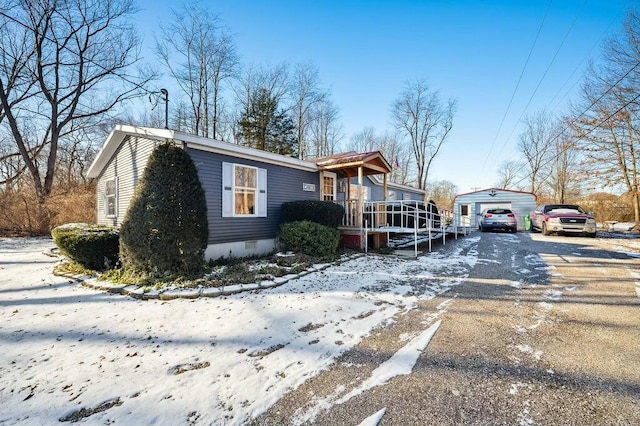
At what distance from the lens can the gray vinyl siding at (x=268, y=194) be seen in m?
6.73

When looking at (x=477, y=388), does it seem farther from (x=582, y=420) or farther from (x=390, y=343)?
(x=390, y=343)

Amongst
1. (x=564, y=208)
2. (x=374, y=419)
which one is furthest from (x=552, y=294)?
(x=564, y=208)

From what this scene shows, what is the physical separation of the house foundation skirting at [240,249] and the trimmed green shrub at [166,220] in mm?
1245

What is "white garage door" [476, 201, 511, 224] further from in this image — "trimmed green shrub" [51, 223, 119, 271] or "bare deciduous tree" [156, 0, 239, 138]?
"trimmed green shrub" [51, 223, 119, 271]

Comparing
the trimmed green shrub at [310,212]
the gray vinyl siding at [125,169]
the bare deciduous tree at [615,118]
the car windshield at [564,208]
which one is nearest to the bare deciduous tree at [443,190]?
the bare deciduous tree at [615,118]

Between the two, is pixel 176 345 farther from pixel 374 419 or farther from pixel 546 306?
pixel 546 306

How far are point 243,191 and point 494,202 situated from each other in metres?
19.7

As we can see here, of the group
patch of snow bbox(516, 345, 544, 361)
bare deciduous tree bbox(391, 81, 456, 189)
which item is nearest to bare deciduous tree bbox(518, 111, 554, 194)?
bare deciduous tree bbox(391, 81, 456, 189)

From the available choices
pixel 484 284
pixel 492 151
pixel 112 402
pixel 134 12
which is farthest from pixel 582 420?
pixel 492 151

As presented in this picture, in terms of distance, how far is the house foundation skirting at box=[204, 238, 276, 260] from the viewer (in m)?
6.77

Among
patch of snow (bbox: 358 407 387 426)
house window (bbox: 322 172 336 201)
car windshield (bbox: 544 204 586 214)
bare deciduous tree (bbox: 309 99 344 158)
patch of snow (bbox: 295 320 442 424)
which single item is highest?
bare deciduous tree (bbox: 309 99 344 158)

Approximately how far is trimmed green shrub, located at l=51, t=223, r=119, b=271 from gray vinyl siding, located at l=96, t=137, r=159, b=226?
1544 millimetres

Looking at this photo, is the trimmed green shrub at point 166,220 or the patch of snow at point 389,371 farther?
the trimmed green shrub at point 166,220

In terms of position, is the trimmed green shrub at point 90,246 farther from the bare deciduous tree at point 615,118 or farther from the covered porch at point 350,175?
the bare deciduous tree at point 615,118
